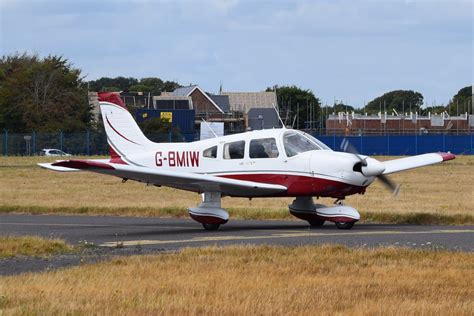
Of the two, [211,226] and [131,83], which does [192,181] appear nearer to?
[211,226]

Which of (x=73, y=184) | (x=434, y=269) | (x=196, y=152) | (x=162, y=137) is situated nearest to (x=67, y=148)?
(x=162, y=137)

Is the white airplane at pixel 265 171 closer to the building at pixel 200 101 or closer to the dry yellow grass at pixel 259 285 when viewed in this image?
the dry yellow grass at pixel 259 285

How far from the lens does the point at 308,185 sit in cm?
1973

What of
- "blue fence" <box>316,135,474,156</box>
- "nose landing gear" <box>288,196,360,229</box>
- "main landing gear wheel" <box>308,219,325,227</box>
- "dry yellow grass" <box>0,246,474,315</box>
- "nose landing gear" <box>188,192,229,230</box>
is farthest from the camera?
"blue fence" <box>316,135,474,156</box>

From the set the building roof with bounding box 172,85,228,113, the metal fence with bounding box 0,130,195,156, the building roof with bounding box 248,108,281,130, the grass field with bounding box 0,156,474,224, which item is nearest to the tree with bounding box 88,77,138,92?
the building roof with bounding box 172,85,228,113

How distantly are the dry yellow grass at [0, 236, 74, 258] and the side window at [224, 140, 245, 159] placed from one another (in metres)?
5.49

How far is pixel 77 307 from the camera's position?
369 inches

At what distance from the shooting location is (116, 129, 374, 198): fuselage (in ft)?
63.8

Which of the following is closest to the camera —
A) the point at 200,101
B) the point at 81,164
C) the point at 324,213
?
the point at 81,164

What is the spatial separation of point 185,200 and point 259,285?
59.6 feet

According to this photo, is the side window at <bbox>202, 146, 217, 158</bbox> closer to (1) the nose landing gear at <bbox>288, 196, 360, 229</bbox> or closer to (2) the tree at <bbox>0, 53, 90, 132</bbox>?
(1) the nose landing gear at <bbox>288, 196, 360, 229</bbox>

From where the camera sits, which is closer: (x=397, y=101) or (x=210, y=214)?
(x=210, y=214)

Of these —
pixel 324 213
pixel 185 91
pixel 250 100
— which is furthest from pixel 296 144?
pixel 250 100

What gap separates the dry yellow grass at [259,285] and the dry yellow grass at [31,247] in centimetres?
200
